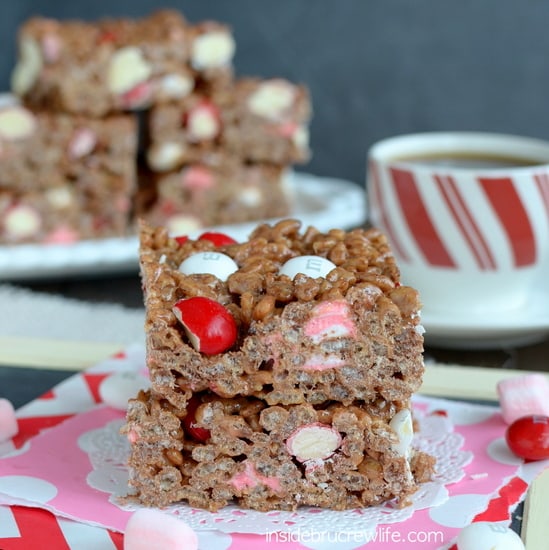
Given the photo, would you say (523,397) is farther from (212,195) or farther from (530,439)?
(212,195)

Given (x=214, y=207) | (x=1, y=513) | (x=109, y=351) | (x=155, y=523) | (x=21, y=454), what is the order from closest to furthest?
(x=155, y=523), (x=1, y=513), (x=21, y=454), (x=109, y=351), (x=214, y=207)

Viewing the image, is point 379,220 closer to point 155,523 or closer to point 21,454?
point 21,454

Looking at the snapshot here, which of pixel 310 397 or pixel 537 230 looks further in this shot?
pixel 537 230

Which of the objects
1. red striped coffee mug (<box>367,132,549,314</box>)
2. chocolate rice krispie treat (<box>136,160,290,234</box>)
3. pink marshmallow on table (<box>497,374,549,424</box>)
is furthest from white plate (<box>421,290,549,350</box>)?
chocolate rice krispie treat (<box>136,160,290,234</box>)

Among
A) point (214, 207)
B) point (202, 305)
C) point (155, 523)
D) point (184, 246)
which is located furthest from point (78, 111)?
point (155, 523)

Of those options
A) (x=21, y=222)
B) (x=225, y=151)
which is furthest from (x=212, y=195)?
(x=21, y=222)

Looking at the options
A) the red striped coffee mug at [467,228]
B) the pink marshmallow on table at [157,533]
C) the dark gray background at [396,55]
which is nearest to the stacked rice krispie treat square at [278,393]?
the pink marshmallow on table at [157,533]
